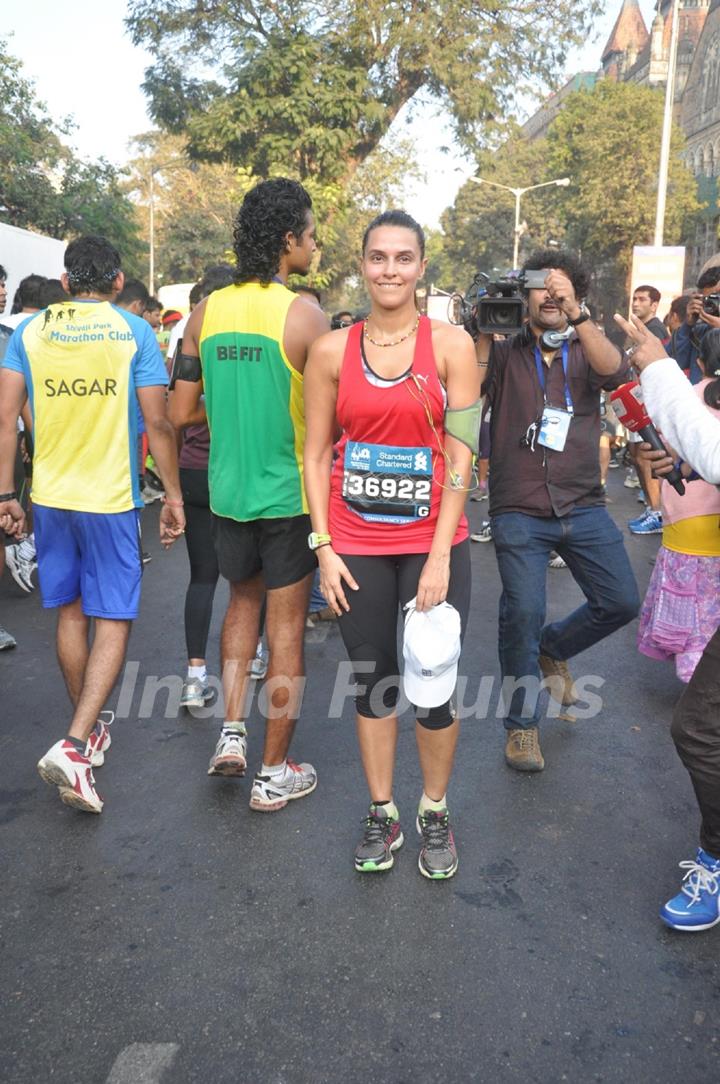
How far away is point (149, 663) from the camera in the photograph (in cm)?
519

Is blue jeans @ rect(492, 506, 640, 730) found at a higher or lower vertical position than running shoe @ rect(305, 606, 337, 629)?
higher

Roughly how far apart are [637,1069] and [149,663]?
137 inches

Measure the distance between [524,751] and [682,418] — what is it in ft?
5.98

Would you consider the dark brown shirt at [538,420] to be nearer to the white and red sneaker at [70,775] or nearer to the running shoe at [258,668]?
the running shoe at [258,668]

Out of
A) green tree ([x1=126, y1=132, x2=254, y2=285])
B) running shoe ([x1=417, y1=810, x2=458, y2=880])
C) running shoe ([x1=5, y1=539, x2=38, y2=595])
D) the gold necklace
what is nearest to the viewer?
the gold necklace

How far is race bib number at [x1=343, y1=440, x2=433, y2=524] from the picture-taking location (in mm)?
2982

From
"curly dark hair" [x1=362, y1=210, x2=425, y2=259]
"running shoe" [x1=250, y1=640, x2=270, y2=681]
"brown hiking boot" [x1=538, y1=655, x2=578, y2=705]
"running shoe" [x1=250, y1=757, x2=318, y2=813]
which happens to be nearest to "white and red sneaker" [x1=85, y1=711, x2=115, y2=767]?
"running shoe" [x1=250, y1=757, x2=318, y2=813]

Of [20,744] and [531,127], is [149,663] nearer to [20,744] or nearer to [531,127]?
[20,744]

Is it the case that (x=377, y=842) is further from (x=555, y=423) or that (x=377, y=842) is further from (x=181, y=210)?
(x=181, y=210)

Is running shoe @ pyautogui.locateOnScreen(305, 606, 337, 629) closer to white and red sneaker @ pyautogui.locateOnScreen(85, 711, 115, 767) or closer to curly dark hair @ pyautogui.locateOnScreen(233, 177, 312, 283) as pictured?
white and red sneaker @ pyautogui.locateOnScreen(85, 711, 115, 767)

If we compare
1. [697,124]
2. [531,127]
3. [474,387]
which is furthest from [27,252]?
[531,127]

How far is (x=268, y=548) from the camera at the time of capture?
3.50m

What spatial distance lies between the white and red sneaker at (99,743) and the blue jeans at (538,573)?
1654 millimetres

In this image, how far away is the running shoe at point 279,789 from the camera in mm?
3516
